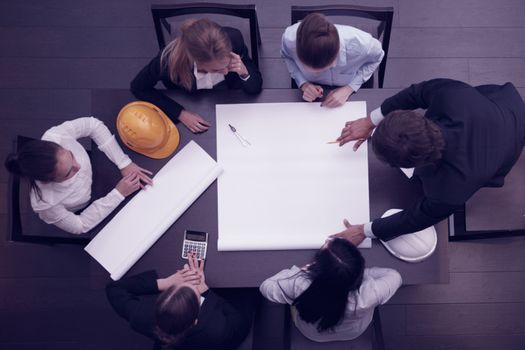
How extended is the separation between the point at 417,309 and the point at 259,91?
148cm

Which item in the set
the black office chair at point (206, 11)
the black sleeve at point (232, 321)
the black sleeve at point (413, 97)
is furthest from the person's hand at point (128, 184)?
the black sleeve at point (413, 97)

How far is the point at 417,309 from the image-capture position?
2168 mm

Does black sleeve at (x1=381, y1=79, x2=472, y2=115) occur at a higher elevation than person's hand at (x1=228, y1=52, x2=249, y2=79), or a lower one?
lower

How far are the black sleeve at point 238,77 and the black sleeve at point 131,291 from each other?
77cm

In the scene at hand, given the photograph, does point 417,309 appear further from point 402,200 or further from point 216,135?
point 216,135

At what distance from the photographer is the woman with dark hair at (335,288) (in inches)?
50.4

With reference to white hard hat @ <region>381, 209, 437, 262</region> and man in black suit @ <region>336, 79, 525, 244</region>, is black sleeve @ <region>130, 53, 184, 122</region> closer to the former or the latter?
man in black suit @ <region>336, 79, 525, 244</region>

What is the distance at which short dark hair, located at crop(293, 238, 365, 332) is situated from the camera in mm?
1271

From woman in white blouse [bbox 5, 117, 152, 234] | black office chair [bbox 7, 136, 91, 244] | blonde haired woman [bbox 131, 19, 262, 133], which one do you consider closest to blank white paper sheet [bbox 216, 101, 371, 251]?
blonde haired woman [bbox 131, 19, 262, 133]

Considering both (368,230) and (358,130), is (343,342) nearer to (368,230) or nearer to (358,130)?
(368,230)

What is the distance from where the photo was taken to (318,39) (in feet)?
4.38

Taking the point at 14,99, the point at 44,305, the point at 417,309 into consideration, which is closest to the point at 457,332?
the point at 417,309

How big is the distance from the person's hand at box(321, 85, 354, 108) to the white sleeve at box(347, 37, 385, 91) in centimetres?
3

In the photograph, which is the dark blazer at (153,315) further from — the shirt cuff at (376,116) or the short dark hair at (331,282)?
the shirt cuff at (376,116)
